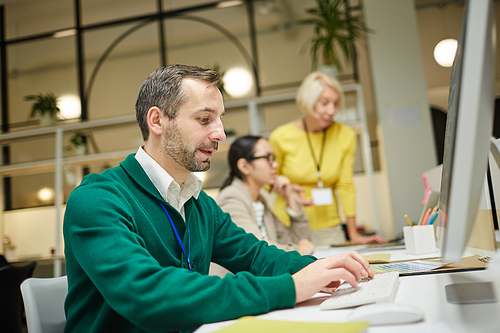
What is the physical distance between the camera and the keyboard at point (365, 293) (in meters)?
0.71

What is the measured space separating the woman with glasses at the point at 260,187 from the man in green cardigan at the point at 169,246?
2.78 ft

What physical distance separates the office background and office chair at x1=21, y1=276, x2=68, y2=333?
123 inches

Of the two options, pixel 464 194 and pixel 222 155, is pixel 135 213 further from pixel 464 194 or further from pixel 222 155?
pixel 222 155

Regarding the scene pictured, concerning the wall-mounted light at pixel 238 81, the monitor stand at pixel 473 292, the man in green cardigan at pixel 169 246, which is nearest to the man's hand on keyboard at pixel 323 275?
the man in green cardigan at pixel 169 246

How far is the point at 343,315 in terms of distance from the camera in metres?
0.68

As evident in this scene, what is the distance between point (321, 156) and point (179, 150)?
1806 millimetres

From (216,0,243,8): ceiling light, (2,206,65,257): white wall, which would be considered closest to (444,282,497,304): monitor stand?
(216,0,243,8): ceiling light

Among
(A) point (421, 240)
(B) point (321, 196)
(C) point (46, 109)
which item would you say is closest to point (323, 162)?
(B) point (321, 196)

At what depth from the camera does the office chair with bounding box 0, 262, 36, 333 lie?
2.27 metres

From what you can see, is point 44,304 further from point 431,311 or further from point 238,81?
point 238,81

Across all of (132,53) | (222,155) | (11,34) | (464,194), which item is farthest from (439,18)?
(464,194)

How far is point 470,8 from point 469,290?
1.53ft

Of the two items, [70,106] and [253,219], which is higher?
[70,106]

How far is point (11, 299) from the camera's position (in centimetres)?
232
